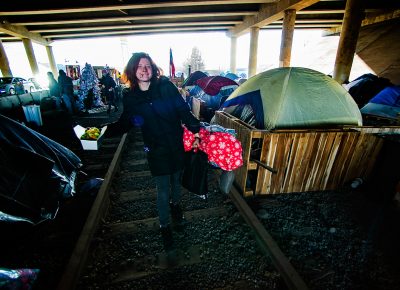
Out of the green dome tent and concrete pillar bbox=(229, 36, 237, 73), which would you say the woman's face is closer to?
the green dome tent

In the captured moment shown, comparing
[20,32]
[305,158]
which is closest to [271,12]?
[305,158]

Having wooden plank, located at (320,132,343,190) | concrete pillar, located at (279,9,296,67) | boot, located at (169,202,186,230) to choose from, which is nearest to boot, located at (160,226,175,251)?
boot, located at (169,202,186,230)

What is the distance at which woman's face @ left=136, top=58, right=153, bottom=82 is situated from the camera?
2328mm

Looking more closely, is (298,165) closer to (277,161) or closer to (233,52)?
(277,161)

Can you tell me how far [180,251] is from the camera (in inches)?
106

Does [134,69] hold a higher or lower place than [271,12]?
lower

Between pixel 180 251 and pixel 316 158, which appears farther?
pixel 316 158

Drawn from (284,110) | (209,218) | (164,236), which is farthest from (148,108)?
(284,110)

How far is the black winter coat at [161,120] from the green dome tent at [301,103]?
2061 millimetres

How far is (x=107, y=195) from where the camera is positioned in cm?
358

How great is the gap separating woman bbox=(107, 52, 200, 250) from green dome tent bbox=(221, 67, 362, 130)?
201cm

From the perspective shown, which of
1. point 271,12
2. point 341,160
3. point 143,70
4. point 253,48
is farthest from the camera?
point 253,48

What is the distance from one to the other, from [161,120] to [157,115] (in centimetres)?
7

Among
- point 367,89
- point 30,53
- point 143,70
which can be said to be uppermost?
point 30,53
